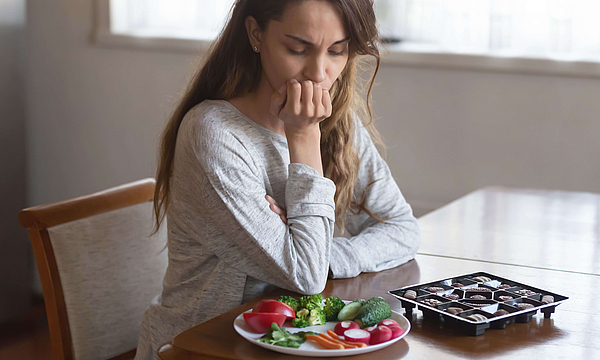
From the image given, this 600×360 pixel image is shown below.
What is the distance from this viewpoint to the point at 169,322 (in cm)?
115

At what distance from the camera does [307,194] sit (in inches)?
42.6

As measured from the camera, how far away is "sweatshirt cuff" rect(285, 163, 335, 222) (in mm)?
1077

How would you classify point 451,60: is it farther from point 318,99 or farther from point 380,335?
point 380,335

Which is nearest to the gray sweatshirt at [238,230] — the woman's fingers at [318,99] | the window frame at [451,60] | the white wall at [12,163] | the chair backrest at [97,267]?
the woman's fingers at [318,99]

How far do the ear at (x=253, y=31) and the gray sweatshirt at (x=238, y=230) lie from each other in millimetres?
128

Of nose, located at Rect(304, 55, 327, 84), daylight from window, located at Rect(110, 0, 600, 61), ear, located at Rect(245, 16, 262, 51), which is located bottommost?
nose, located at Rect(304, 55, 327, 84)

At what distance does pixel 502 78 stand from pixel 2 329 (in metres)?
2.45

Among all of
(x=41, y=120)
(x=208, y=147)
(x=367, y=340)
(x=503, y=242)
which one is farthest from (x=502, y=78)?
(x=41, y=120)

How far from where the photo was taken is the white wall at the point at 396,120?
2.37m

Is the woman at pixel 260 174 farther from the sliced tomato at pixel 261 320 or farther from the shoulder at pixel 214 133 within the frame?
the sliced tomato at pixel 261 320

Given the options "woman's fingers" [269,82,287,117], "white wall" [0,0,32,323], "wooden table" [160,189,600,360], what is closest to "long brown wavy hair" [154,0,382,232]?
"woman's fingers" [269,82,287,117]

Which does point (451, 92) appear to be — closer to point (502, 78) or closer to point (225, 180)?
point (502, 78)

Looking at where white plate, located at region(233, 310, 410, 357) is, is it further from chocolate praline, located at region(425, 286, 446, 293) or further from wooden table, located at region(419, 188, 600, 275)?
wooden table, located at region(419, 188, 600, 275)

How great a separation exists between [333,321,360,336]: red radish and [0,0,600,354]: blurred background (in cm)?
150
